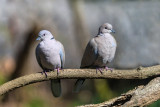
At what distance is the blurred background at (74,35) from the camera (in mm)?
7051

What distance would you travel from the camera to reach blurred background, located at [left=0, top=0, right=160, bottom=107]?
7.05m

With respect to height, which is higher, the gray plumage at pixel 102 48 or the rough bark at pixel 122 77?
the gray plumage at pixel 102 48

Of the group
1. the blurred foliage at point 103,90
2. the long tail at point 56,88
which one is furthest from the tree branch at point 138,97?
the blurred foliage at point 103,90

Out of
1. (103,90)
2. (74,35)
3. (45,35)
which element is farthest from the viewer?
(74,35)

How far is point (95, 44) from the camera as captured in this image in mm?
3564

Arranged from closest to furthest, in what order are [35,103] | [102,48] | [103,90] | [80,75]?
[80,75], [102,48], [35,103], [103,90]

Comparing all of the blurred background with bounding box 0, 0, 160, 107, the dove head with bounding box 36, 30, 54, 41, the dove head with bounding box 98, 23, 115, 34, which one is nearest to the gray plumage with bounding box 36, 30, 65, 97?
the dove head with bounding box 36, 30, 54, 41

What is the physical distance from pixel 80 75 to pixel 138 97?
545 millimetres

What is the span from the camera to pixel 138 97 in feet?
10.4

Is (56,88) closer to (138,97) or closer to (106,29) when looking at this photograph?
(106,29)

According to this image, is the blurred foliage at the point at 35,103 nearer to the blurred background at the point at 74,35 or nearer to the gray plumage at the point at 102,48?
the blurred background at the point at 74,35

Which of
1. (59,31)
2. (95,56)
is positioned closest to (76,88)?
(95,56)

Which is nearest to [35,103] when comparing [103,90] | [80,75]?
[103,90]

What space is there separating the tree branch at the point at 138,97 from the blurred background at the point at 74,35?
330cm
